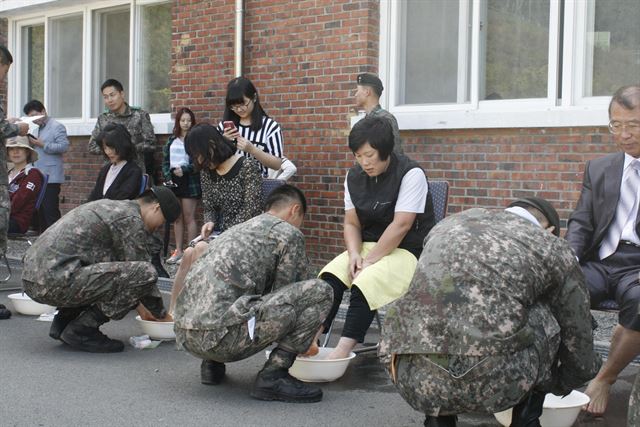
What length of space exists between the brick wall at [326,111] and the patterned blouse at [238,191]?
207 centimetres

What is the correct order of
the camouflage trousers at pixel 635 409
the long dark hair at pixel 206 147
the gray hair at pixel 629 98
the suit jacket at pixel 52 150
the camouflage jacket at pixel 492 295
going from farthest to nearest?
the suit jacket at pixel 52 150
the long dark hair at pixel 206 147
the gray hair at pixel 629 98
the camouflage jacket at pixel 492 295
the camouflage trousers at pixel 635 409

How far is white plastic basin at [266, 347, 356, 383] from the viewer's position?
16.1 feet

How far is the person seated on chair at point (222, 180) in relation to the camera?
647cm

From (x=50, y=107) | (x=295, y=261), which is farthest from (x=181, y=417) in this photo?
(x=50, y=107)

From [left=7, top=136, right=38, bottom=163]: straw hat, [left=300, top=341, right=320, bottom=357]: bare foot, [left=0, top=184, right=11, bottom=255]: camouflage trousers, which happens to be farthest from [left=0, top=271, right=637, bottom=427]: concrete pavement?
[left=7, top=136, right=38, bottom=163]: straw hat

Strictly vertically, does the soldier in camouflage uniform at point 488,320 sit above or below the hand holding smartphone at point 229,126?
below

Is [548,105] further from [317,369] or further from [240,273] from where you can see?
[240,273]

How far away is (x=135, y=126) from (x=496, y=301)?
7.00 m

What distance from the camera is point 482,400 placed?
3.55 meters

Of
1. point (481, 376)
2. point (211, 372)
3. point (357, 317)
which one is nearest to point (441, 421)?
point (481, 376)

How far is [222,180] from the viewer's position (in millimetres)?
6645

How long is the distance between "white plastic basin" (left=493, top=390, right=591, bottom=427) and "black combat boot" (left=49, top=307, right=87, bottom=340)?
10.3 ft

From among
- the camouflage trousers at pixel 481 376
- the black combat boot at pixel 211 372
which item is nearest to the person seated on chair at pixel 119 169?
the black combat boot at pixel 211 372

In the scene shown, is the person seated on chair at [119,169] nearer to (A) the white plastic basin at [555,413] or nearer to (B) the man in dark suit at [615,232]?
(B) the man in dark suit at [615,232]
